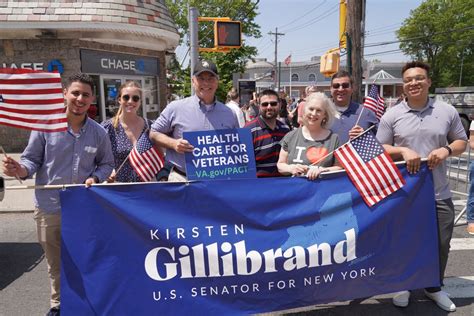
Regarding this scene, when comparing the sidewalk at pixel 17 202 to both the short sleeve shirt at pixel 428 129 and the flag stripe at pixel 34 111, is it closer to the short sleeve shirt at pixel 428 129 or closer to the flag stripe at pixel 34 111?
the flag stripe at pixel 34 111

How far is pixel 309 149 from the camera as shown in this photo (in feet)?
10.4

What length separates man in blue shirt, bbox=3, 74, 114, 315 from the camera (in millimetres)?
2898

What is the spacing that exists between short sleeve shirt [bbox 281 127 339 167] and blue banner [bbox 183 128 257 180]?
355mm

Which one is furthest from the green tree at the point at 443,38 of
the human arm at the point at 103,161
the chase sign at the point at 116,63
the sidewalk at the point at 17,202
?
the human arm at the point at 103,161

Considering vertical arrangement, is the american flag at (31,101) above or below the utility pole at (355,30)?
below

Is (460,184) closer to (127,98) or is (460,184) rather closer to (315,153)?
(315,153)

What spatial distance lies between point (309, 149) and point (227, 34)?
7.30 m

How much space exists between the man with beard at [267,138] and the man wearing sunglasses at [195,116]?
11.5 inches

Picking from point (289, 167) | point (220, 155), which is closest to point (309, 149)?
point (289, 167)

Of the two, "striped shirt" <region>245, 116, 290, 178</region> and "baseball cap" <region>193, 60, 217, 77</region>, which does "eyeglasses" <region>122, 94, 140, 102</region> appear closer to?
"baseball cap" <region>193, 60, 217, 77</region>

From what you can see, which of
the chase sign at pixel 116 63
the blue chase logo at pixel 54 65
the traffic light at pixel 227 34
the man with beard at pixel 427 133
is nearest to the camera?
the man with beard at pixel 427 133

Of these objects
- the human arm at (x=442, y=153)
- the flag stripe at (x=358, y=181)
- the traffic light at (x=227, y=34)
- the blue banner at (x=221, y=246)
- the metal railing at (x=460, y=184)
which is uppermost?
the traffic light at (x=227, y=34)

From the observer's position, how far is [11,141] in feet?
34.8

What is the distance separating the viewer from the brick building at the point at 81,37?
32.2 feet
